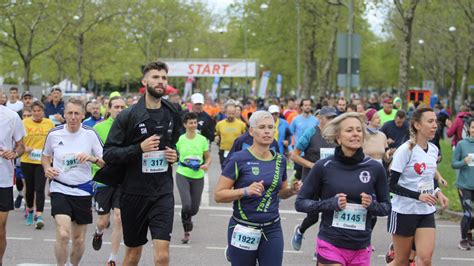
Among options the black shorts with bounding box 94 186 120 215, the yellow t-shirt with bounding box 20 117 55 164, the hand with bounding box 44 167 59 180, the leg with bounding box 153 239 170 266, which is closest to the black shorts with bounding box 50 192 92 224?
the hand with bounding box 44 167 59 180

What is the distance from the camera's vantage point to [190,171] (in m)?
11.4

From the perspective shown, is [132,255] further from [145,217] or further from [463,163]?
[463,163]

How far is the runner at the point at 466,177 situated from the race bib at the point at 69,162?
5.06m

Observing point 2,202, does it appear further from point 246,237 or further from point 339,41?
point 339,41

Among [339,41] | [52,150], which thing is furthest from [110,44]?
[52,150]

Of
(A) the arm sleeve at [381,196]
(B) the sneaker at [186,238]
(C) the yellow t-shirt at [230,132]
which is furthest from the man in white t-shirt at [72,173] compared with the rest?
(C) the yellow t-shirt at [230,132]

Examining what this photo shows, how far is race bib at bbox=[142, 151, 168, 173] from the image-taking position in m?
7.00

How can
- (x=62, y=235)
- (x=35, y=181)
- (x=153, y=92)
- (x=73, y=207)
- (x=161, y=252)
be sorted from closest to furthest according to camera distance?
(x=161, y=252), (x=153, y=92), (x=62, y=235), (x=73, y=207), (x=35, y=181)

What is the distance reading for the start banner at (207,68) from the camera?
169ft

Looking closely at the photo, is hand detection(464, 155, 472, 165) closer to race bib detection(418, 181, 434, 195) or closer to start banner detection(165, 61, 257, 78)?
race bib detection(418, 181, 434, 195)

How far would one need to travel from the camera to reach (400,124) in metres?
13.5

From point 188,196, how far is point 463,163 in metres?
3.55

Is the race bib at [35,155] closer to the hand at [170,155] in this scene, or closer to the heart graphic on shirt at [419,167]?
the hand at [170,155]

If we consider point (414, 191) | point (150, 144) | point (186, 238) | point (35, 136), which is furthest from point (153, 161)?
point (35, 136)
